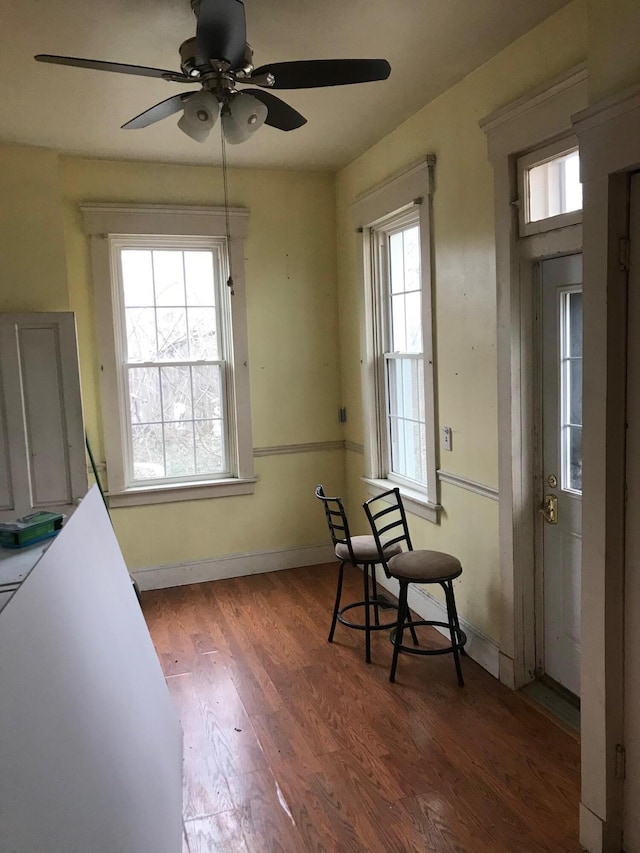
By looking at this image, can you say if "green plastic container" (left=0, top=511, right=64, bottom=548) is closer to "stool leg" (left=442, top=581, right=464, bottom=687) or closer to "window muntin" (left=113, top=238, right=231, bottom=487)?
"stool leg" (left=442, top=581, right=464, bottom=687)

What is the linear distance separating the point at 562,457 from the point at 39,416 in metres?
2.86

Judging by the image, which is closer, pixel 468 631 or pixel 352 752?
pixel 352 752

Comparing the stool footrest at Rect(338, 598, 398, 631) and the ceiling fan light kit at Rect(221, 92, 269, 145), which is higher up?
the ceiling fan light kit at Rect(221, 92, 269, 145)

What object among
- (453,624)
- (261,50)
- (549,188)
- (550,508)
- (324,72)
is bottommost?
(453,624)

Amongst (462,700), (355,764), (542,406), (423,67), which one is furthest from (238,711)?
(423,67)

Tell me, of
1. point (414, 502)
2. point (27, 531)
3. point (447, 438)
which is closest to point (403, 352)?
Result: point (447, 438)

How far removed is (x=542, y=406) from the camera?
2.93m

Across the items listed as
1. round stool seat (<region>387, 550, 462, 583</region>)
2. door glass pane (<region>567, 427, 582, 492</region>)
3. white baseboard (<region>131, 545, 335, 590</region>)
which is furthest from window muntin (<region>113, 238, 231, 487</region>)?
door glass pane (<region>567, 427, 582, 492</region>)

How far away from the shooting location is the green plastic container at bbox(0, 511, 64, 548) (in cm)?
229

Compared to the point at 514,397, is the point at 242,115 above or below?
above

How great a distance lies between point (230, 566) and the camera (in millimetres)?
4816

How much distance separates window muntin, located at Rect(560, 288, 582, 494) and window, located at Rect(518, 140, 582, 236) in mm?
306

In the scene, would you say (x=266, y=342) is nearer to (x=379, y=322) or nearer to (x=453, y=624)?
(x=379, y=322)

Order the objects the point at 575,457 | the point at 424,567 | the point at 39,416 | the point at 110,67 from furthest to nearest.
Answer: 1. the point at 39,416
2. the point at 424,567
3. the point at 575,457
4. the point at 110,67
